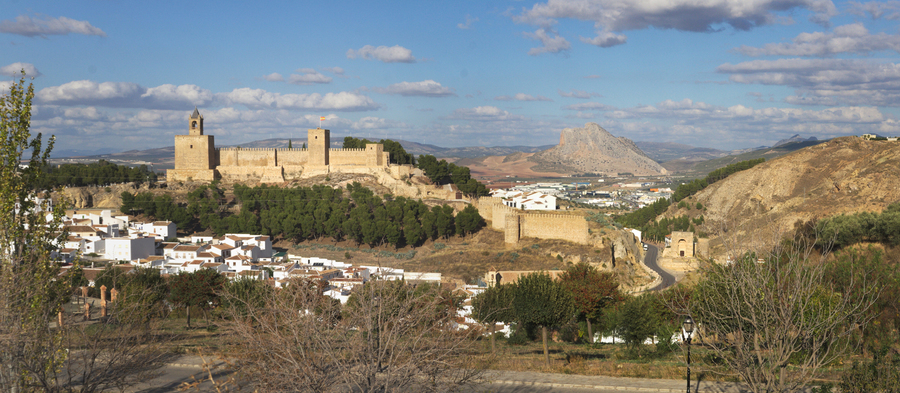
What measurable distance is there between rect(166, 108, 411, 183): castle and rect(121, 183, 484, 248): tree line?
11.3 ft

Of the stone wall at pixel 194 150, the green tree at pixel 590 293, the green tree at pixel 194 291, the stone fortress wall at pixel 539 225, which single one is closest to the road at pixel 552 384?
the green tree at pixel 590 293

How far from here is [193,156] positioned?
160 feet

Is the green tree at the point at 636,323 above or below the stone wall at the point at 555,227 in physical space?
below

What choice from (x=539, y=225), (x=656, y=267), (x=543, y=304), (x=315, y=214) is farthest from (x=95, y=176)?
(x=543, y=304)

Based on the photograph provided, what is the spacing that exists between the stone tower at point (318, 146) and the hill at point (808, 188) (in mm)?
28578

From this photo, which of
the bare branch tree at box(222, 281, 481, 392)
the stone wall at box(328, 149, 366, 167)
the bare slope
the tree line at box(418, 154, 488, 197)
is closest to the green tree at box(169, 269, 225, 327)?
the bare branch tree at box(222, 281, 481, 392)

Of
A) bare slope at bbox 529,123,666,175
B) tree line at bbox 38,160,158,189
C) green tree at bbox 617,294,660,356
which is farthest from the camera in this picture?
bare slope at bbox 529,123,666,175

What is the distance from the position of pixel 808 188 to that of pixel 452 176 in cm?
2616

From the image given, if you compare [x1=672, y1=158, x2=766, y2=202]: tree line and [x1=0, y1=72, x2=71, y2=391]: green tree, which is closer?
[x1=0, y1=72, x2=71, y2=391]: green tree

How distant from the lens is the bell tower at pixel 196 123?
48.9 meters

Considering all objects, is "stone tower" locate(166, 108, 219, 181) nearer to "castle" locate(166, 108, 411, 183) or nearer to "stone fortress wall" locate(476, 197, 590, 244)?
"castle" locate(166, 108, 411, 183)

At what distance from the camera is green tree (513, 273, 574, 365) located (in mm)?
13867

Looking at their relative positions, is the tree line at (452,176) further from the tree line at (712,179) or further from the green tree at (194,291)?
the green tree at (194,291)

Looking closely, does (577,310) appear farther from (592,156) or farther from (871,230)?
(592,156)
